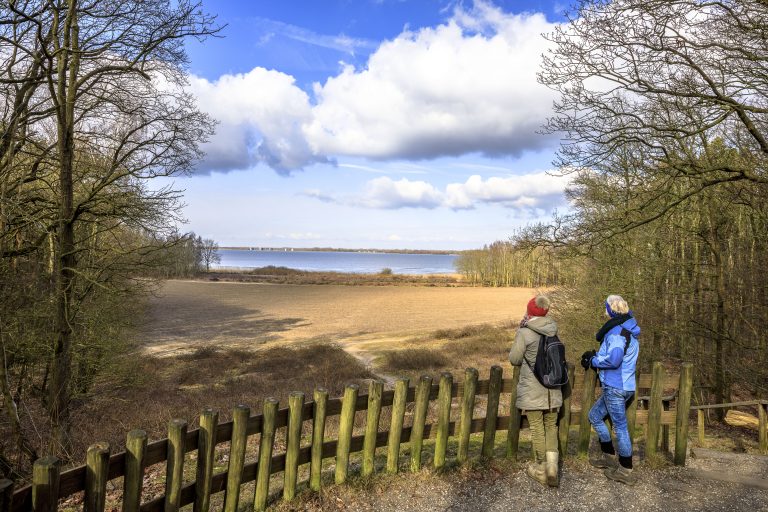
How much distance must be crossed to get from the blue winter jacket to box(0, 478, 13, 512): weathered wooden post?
4944 millimetres

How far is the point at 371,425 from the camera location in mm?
4746

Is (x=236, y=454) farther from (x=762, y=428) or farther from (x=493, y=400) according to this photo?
(x=762, y=428)

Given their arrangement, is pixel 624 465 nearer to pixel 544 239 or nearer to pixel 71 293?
pixel 544 239

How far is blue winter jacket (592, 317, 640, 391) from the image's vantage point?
16.0 feet

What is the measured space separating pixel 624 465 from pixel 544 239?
213 inches

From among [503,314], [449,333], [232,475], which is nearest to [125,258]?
[232,475]

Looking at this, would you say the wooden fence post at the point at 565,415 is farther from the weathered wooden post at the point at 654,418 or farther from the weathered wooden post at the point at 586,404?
the weathered wooden post at the point at 654,418

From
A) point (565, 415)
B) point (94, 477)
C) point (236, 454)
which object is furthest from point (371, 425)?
point (94, 477)

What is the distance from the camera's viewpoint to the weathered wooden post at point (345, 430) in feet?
15.0

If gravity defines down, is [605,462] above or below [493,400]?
below

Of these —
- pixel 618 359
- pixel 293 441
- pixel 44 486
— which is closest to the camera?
pixel 44 486

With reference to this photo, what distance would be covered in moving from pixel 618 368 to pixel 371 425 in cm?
265

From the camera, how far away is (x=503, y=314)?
37.1 meters

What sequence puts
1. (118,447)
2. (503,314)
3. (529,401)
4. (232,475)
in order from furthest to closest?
(503,314) < (118,447) < (529,401) < (232,475)
